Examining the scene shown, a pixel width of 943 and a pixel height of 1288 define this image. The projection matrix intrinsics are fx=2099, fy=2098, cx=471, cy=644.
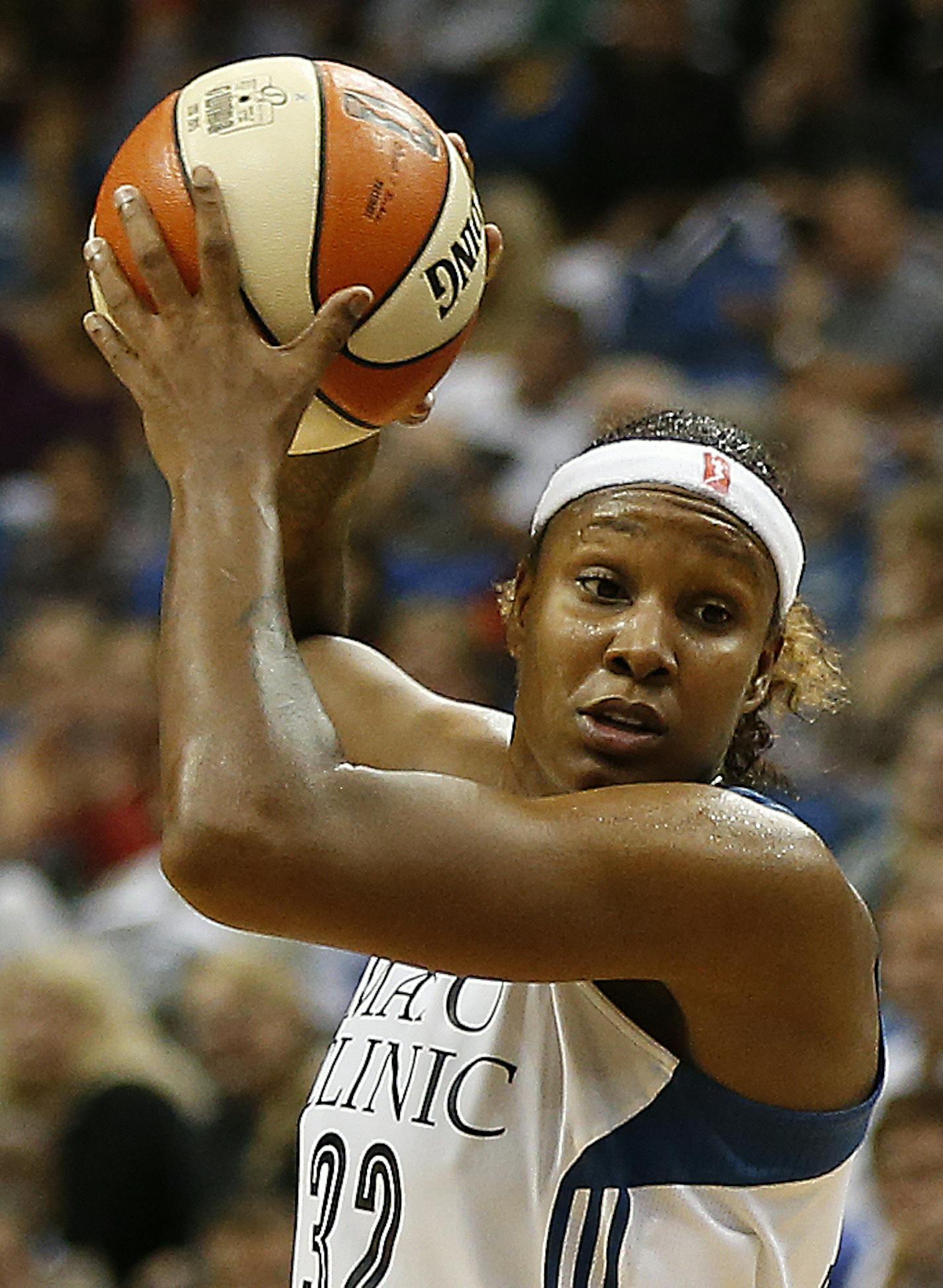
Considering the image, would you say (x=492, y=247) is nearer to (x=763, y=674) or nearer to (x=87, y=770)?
(x=763, y=674)

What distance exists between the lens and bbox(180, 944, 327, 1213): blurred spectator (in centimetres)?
489

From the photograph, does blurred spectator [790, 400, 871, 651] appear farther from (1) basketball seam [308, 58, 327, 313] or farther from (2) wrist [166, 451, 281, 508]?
(2) wrist [166, 451, 281, 508]

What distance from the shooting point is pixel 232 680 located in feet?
6.67

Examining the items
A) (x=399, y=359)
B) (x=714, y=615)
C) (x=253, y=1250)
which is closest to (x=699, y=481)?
(x=714, y=615)

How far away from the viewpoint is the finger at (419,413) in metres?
2.59

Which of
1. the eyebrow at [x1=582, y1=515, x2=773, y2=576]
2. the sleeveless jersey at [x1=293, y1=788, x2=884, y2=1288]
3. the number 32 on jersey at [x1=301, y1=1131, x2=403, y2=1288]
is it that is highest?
Result: the eyebrow at [x1=582, y1=515, x2=773, y2=576]

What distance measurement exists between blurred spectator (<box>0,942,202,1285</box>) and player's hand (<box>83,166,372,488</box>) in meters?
3.10

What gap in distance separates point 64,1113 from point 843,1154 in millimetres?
3073

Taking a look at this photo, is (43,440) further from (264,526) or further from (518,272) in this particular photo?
(264,526)

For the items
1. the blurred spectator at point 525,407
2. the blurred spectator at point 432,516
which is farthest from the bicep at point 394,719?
the blurred spectator at point 525,407

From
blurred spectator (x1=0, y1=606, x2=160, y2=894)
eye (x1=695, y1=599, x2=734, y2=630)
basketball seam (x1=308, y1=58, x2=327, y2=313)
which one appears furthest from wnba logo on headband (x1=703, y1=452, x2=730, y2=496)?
blurred spectator (x1=0, y1=606, x2=160, y2=894)

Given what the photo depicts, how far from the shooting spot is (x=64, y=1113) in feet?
16.6

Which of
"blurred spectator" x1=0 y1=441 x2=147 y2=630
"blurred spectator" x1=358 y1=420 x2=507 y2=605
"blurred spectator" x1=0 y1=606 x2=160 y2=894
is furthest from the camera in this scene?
"blurred spectator" x1=0 y1=441 x2=147 y2=630

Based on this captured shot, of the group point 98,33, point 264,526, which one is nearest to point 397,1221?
point 264,526
